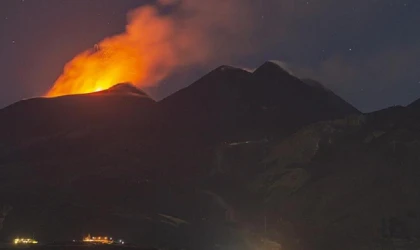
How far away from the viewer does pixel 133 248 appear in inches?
4267

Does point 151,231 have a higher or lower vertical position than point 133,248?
higher

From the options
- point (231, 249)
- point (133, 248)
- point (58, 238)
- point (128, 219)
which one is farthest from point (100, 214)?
point (133, 248)

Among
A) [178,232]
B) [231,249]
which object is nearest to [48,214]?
[178,232]

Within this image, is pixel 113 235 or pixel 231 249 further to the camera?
pixel 231 249

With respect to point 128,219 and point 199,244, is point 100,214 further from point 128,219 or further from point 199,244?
point 199,244

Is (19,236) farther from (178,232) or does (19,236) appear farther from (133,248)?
(133,248)

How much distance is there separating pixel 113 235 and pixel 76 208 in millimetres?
24436

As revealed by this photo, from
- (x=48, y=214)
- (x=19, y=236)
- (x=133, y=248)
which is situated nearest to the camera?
(x=133, y=248)

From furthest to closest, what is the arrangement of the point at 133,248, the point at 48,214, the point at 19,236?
1. the point at 48,214
2. the point at 19,236
3. the point at 133,248

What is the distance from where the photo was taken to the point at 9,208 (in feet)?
646

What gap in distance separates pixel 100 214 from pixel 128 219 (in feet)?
30.6

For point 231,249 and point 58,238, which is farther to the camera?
point 231,249

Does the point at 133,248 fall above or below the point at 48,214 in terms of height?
below

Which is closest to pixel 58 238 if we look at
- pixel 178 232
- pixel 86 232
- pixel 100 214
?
pixel 86 232
